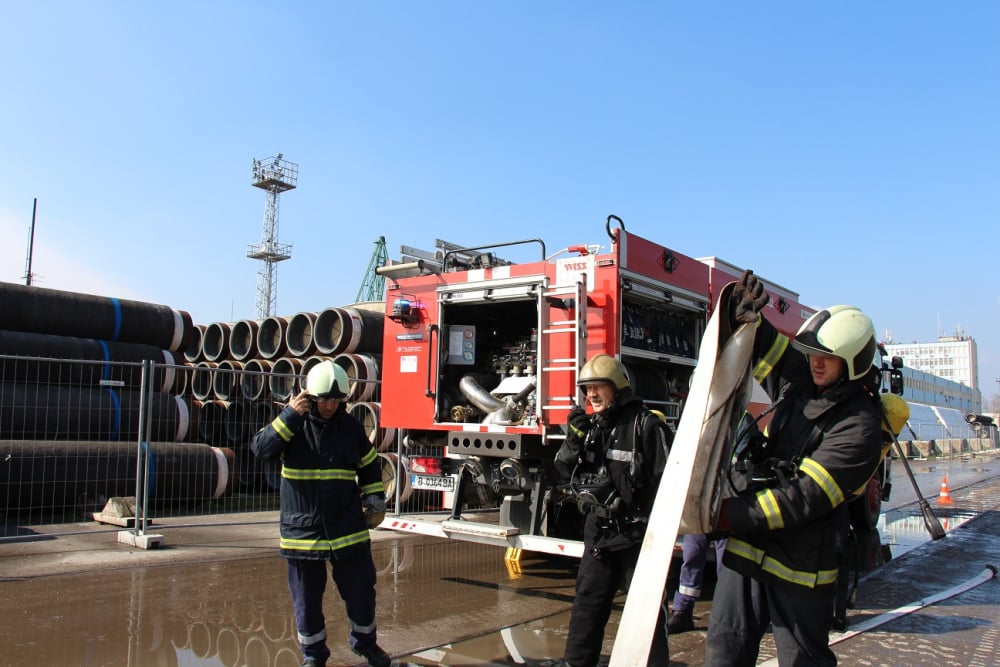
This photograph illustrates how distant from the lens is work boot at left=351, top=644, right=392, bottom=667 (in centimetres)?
412

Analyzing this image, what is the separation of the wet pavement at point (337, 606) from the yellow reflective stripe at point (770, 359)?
8.13 feet

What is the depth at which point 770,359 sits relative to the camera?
302cm

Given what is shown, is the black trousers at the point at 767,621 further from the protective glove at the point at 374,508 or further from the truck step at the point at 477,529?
the truck step at the point at 477,529

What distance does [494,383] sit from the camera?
7.50 metres

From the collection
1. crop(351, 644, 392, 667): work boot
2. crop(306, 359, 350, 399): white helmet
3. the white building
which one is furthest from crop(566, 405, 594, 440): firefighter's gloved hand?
the white building

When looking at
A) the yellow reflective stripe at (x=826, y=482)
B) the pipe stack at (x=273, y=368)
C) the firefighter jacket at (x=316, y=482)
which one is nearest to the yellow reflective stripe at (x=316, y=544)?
the firefighter jacket at (x=316, y=482)

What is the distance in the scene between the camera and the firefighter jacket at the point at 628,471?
11.8ft

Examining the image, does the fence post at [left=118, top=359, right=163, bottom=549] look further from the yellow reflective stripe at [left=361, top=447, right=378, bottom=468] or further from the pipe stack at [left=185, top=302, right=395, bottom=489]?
the yellow reflective stripe at [left=361, top=447, right=378, bottom=468]

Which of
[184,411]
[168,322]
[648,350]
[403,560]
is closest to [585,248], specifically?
[648,350]

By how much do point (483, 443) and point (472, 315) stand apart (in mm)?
1574

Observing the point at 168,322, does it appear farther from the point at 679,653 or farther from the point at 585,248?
the point at 679,653

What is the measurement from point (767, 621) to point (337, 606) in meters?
3.73

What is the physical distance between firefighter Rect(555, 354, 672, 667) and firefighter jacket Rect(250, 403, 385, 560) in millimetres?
1244

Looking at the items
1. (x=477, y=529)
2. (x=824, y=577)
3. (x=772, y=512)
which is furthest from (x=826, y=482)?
(x=477, y=529)
